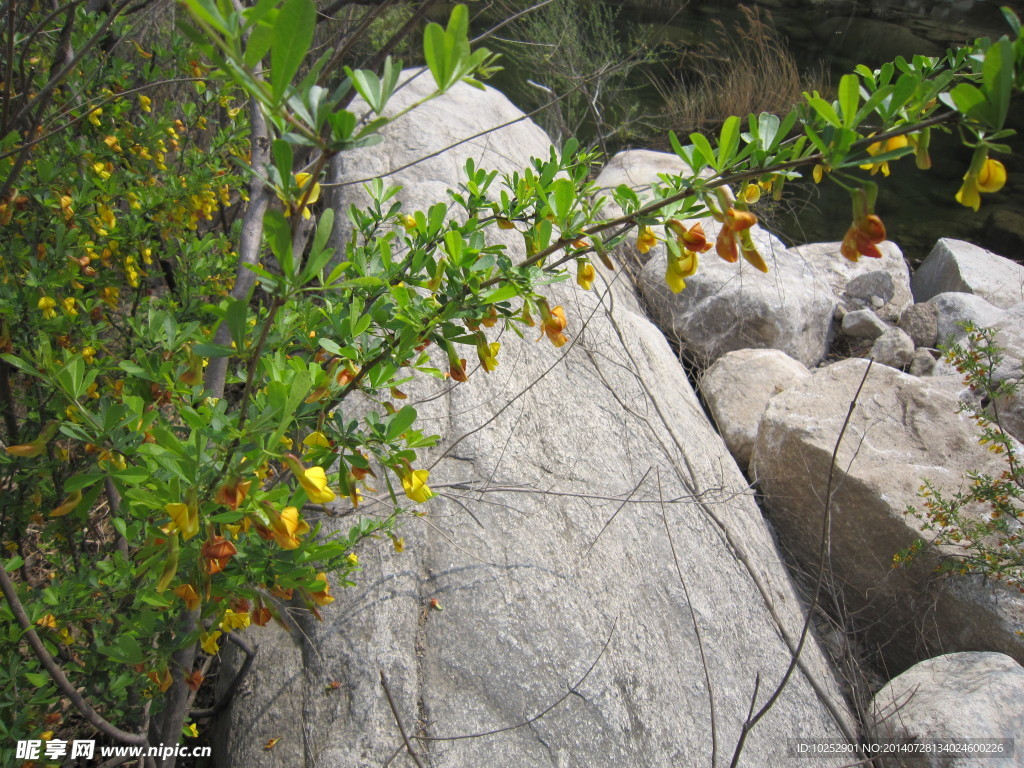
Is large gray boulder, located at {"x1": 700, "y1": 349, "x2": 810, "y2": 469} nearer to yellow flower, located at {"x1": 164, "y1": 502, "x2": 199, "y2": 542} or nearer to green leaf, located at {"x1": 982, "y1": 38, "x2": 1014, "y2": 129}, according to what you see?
green leaf, located at {"x1": 982, "y1": 38, "x2": 1014, "y2": 129}

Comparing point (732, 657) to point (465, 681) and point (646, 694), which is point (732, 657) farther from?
point (465, 681)

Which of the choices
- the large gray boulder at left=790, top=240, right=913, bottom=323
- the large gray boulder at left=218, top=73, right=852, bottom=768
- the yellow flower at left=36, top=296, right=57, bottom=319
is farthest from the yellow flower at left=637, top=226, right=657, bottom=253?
the large gray boulder at left=790, top=240, right=913, bottom=323

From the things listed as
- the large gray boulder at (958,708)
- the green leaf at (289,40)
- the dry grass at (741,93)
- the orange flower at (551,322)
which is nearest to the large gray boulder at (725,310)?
the large gray boulder at (958,708)

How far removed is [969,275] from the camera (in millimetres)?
4906

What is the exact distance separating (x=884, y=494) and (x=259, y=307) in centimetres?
219

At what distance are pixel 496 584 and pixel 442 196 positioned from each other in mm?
1701

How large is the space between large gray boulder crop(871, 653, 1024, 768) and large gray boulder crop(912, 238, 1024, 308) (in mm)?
3731

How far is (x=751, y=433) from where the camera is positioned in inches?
114

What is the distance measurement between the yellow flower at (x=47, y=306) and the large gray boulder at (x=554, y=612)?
83cm

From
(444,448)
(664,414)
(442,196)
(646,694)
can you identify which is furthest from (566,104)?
(646,694)

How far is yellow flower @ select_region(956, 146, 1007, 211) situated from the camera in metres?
0.75

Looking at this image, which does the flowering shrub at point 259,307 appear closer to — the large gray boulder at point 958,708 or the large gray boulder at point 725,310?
the large gray boulder at point 958,708

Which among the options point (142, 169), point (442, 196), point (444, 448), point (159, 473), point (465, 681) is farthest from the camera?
point (442, 196)

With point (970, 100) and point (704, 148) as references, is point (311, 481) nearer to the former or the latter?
point (704, 148)
